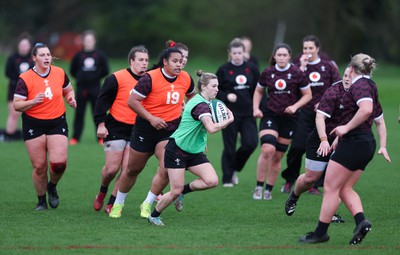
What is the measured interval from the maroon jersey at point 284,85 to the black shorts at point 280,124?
4.2 inches

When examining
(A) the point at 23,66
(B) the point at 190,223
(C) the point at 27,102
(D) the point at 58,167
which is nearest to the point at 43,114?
(C) the point at 27,102

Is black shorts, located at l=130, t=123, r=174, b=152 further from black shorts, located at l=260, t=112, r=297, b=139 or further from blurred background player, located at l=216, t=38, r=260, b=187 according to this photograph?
blurred background player, located at l=216, t=38, r=260, b=187

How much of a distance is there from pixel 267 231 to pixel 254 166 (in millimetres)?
6713

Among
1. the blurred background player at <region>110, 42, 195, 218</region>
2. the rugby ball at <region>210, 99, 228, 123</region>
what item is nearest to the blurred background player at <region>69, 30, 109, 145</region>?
the blurred background player at <region>110, 42, 195, 218</region>

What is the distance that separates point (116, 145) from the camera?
9.91 meters

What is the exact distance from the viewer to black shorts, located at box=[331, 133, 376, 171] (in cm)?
759

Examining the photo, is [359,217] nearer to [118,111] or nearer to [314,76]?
[118,111]

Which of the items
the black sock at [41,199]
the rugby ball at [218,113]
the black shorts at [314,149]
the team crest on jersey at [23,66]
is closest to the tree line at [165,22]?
the team crest on jersey at [23,66]

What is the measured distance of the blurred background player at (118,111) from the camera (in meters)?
9.82

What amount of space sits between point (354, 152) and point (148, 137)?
2693mm

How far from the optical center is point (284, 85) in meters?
11.3

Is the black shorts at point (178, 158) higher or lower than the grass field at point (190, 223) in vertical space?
higher

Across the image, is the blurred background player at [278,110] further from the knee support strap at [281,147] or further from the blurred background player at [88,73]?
the blurred background player at [88,73]

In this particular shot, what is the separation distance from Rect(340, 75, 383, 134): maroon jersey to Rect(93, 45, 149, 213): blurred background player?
2912 mm
